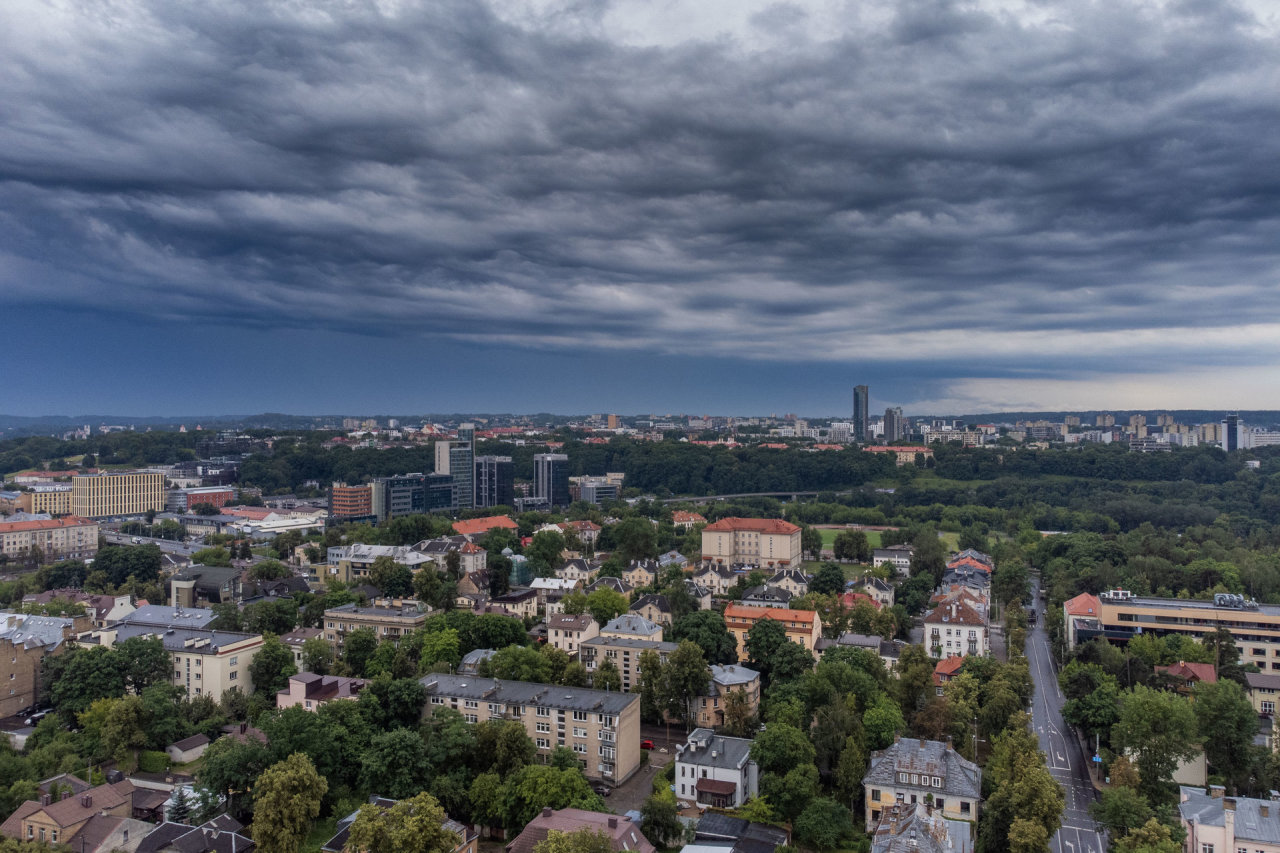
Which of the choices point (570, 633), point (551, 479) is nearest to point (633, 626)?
point (570, 633)

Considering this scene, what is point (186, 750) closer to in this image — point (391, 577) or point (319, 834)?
point (319, 834)

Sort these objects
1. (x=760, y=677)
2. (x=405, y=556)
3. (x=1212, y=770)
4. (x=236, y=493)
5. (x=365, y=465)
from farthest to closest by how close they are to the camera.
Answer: (x=365, y=465), (x=236, y=493), (x=405, y=556), (x=760, y=677), (x=1212, y=770)

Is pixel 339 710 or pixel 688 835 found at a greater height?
pixel 339 710

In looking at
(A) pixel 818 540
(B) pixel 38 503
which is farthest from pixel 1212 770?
(B) pixel 38 503

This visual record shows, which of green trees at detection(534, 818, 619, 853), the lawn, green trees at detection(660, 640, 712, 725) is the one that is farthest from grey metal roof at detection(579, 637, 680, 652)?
green trees at detection(534, 818, 619, 853)

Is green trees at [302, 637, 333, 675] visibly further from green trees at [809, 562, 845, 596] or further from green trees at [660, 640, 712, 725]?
green trees at [809, 562, 845, 596]

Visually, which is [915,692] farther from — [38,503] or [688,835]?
[38,503]
